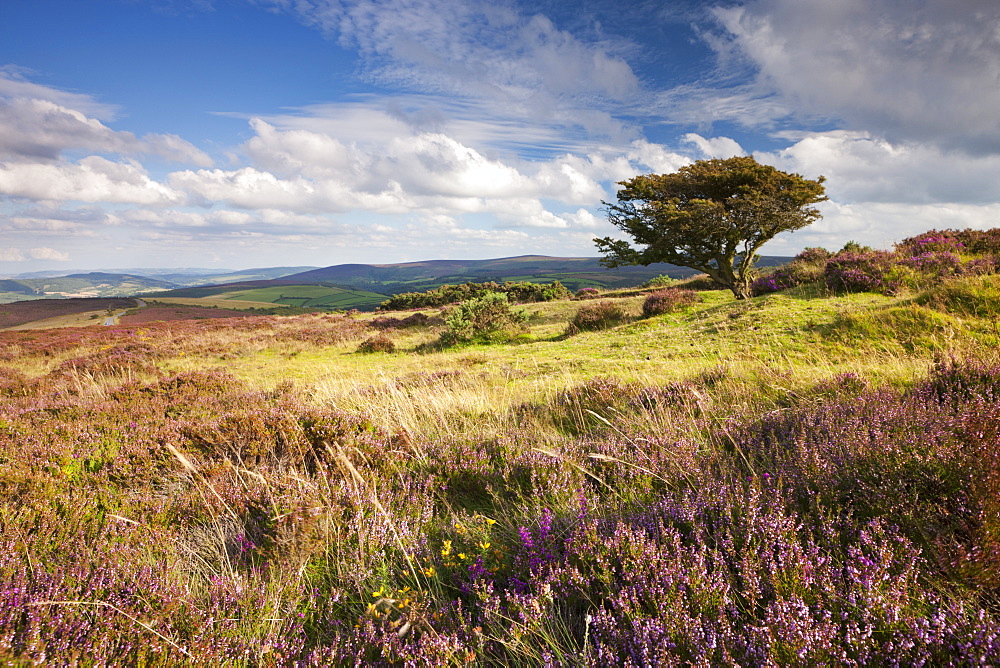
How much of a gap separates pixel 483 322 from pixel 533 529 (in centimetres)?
1429

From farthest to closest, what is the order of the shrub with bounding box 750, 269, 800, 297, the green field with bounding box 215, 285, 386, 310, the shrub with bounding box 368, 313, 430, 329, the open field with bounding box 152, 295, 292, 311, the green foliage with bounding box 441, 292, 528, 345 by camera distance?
the green field with bounding box 215, 285, 386, 310 → the open field with bounding box 152, 295, 292, 311 → the shrub with bounding box 368, 313, 430, 329 → the green foliage with bounding box 441, 292, 528, 345 → the shrub with bounding box 750, 269, 800, 297

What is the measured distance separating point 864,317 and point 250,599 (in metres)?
10.4

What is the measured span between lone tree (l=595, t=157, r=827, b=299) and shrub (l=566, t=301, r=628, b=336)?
5.03 meters

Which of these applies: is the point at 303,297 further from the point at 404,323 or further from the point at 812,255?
the point at 812,255

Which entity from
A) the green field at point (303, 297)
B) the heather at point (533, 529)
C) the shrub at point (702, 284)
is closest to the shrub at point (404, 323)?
the shrub at point (702, 284)

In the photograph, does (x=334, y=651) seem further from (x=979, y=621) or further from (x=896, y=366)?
(x=896, y=366)

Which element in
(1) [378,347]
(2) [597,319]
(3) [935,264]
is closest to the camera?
(3) [935,264]

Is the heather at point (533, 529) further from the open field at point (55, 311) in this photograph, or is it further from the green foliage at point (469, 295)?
the open field at point (55, 311)

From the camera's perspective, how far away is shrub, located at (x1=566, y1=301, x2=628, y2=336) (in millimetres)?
15695

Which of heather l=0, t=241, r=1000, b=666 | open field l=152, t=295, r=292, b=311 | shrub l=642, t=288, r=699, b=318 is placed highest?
open field l=152, t=295, r=292, b=311

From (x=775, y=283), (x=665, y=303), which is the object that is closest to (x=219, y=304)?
(x=665, y=303)

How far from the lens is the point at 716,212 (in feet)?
57.0

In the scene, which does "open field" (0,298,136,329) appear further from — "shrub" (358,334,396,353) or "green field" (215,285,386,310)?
"green field" (215,285,386,310)

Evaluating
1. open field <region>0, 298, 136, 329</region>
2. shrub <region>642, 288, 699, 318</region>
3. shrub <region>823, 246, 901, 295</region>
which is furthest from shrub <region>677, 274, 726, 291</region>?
open field <region>0, 298, 136, 329</region>
